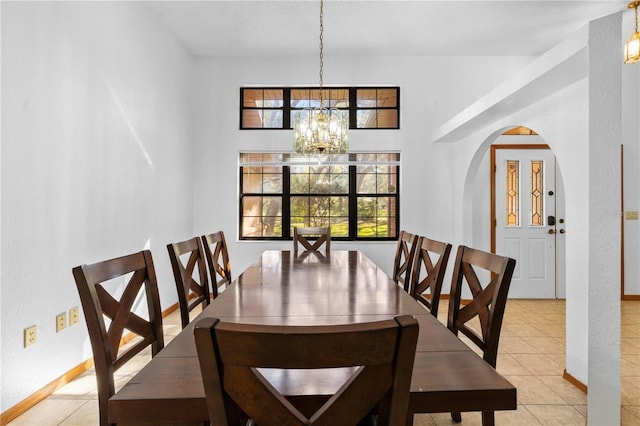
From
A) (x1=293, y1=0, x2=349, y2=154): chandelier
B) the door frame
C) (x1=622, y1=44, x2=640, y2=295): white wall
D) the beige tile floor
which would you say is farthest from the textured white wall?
(x1=622, y1=44, x2=640, y2=295): white wall

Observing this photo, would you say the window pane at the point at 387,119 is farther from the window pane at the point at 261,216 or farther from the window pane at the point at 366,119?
the window pane at the point at 261,216

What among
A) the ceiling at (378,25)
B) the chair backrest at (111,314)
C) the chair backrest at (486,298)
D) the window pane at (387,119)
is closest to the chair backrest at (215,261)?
the chair backrest at (111,314)

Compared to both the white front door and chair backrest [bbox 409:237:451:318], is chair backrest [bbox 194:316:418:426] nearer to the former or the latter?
chair backrest [bbox 409:237:451:318]

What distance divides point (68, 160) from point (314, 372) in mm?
2433

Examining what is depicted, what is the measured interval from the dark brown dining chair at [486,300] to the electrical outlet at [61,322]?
2469mm

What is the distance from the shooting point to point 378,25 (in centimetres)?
383

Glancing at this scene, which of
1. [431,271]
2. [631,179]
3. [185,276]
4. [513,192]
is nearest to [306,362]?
[185,276]

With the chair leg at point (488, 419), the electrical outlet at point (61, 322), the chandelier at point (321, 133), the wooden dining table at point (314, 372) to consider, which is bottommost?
the chair leg at point (488, 419)

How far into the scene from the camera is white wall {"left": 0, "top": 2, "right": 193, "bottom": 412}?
6.59 feet

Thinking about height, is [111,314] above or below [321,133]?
below

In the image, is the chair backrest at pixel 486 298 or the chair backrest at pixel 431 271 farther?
the chair backrest at pixel 431 271

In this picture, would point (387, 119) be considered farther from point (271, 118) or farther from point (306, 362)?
point (306, 362)

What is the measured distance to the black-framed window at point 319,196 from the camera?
474 centimetres

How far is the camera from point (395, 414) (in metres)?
0.61
